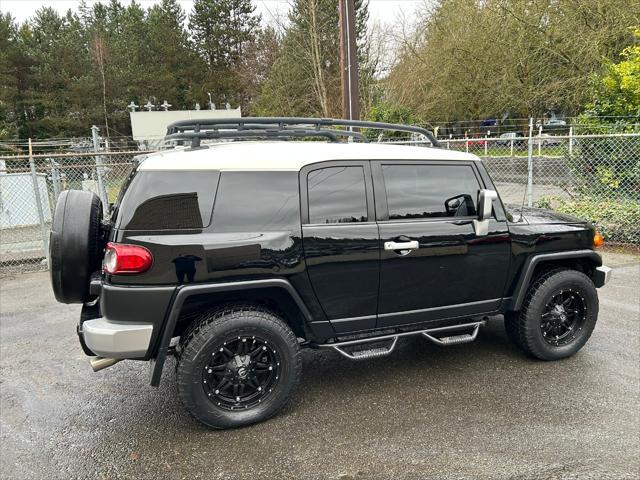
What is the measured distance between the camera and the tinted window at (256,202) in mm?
2873

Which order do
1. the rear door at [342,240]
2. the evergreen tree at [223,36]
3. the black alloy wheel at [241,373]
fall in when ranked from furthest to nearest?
the evergreen tree at [223,36]
the rear door at [342,240]
the black alloy wheel at [241,373]

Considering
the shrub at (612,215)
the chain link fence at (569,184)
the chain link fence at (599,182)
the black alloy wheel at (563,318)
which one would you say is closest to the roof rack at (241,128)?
the black alloy wheel at (563,318)

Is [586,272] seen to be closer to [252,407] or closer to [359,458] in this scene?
[359,458]

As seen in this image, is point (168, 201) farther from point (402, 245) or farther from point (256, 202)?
point (402, 245)

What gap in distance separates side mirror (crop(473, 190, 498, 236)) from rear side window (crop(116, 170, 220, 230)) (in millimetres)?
1919

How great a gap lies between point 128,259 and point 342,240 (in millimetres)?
1358

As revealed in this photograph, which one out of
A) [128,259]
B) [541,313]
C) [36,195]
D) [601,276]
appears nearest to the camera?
[128,259]

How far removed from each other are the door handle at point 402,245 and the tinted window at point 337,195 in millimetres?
244

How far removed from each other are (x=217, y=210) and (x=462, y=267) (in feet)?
6.11

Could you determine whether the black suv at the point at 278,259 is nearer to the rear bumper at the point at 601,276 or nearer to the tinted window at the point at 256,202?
the tinted window at the point at 256,202

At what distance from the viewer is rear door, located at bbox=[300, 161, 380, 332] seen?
3045 mm

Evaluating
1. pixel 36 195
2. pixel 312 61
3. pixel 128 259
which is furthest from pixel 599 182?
pixel 312 61

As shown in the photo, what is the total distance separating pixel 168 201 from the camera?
109 inches

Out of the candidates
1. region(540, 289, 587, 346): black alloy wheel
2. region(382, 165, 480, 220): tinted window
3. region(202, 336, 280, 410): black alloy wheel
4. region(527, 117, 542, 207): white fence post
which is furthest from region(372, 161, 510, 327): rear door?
region(527, 117, 542, 207): white fence post
